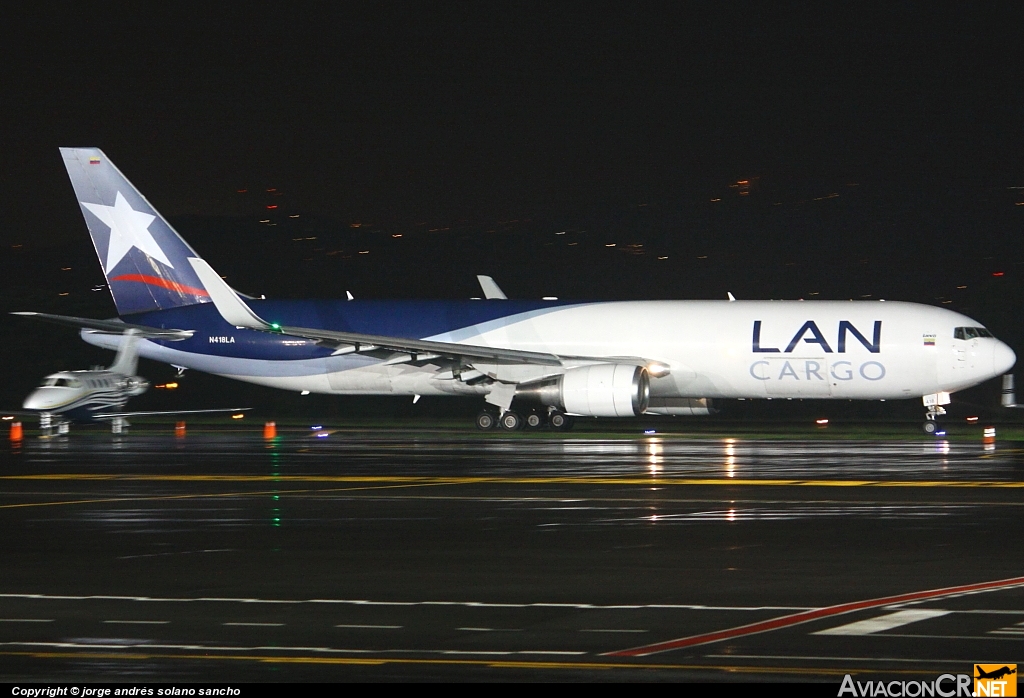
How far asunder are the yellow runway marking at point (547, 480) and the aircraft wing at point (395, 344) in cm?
1371

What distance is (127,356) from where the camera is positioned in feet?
130

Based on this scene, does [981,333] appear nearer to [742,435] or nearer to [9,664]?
[742,435]

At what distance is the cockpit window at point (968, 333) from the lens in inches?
1415

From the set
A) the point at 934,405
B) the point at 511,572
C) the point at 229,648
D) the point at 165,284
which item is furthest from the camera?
the point at 165,284

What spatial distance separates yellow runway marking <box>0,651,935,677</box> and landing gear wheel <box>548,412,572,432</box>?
28.7 m

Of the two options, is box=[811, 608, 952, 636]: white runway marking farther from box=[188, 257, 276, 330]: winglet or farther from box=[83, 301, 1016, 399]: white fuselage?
box=[188, 257, 276, 330]: winglet

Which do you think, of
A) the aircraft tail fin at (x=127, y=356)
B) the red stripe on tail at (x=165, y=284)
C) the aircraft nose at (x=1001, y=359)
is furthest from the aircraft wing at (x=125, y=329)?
the aircraft nose at (x=1001, y=359)

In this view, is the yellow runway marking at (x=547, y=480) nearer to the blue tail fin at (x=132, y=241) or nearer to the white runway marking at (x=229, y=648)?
the white runway marking at (x=229, y=648)

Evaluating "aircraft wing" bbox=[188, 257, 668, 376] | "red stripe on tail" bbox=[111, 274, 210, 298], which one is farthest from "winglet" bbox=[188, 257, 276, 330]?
"red stripe on tail" bbox=[111, 274, 210, 298]

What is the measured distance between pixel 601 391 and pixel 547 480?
42.9 feet

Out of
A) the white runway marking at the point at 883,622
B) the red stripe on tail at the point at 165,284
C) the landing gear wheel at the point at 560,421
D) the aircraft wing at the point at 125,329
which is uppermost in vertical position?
the red stripe on tail at the point at 165,284

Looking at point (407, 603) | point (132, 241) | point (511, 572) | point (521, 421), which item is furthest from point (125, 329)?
point (407, 603)

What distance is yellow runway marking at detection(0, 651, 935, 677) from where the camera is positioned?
840cm

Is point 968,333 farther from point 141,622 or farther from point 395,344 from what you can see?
point 141,622
